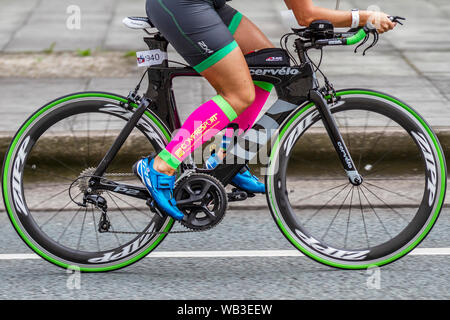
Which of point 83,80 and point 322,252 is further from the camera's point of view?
point 83,80

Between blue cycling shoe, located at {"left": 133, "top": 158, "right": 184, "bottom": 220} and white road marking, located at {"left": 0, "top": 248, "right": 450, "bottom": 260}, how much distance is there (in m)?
0.50

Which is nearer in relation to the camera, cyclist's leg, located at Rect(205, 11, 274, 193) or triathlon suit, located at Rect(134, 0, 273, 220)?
triathlon suit, located at Rect(134, 0, 273, 220)

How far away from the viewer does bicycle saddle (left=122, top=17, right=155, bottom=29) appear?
14.0 ft

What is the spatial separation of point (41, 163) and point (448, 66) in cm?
458

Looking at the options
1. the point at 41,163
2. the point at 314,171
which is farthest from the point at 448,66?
the point at 41,163

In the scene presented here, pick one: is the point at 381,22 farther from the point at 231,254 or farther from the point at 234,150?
the point at 231,254

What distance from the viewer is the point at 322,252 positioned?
180 inches

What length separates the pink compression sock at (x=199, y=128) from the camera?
4320 mm

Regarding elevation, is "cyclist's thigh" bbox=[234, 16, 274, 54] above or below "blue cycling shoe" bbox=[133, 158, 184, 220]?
above

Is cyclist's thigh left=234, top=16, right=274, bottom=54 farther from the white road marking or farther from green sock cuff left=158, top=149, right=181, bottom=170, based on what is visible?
the white road marking

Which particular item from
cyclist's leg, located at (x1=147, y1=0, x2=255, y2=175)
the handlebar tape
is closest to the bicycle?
the handlebar tape

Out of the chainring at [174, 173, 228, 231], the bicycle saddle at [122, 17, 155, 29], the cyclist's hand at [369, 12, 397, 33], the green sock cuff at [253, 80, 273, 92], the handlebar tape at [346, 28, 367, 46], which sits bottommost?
the chainring at [174, 173, 228, 231]

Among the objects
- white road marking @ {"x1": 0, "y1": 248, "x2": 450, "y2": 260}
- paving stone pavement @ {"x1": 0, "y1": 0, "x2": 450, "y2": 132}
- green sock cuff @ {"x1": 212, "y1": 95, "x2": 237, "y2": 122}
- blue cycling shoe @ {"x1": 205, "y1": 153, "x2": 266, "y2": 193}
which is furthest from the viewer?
paving stone pavement @ {"x1": 0, "y1": 0, "x2": 450, "y2": 132}
